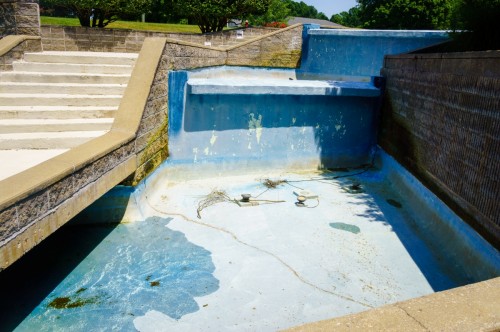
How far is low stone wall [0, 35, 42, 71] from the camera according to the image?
268 inches

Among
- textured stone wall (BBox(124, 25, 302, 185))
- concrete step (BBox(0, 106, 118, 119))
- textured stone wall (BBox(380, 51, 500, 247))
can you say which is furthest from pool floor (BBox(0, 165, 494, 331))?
concrete step (BBox(0, 106, 118, 119))

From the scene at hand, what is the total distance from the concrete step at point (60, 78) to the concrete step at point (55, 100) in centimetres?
50

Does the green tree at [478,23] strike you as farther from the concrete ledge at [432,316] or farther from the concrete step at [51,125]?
the concrete step at [51,125]

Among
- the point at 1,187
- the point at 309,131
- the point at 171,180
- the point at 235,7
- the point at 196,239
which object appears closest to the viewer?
the point at 1,187

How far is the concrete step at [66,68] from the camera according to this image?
701cm

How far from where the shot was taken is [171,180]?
734cm

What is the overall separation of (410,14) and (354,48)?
60.2ft

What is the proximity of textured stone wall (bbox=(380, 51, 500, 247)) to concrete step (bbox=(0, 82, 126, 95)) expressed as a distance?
5143mm

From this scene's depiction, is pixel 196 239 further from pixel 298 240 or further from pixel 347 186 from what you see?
pixel 347 186

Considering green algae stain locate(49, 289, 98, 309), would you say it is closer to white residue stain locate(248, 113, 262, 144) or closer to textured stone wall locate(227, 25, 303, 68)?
white residue stain locate(248, 113, 262, 144)

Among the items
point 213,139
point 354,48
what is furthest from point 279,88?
point 354,48

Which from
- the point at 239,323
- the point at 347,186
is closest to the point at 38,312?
Result: the point at 239,323

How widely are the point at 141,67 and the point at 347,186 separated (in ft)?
14.3

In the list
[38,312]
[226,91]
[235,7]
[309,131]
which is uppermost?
[235,7]
